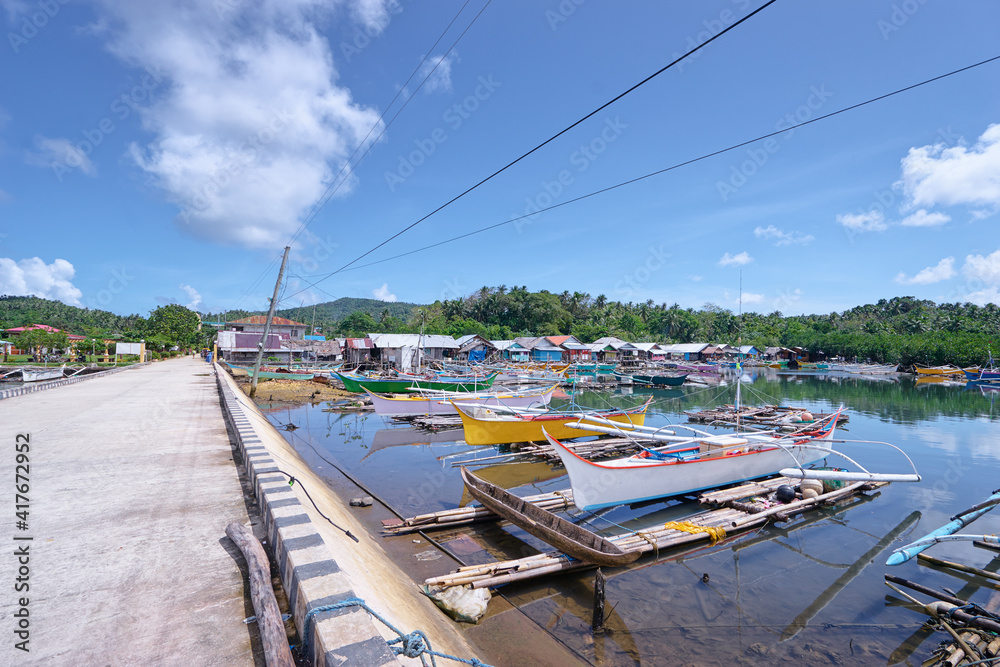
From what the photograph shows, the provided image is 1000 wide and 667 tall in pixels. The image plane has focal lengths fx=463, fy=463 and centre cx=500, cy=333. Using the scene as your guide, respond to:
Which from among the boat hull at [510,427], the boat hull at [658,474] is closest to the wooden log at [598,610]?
the boat hull at [658,474]

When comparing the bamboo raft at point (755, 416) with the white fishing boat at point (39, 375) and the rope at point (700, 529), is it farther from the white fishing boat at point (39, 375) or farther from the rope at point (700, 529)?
the white fishing boat at point (39, 375)

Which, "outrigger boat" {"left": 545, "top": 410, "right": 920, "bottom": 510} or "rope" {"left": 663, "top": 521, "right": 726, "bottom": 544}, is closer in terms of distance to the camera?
"rope" {"left": 663, "top": 521, "right": 726, "bottom": 544}

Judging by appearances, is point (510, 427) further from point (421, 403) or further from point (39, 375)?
point (39, 375)

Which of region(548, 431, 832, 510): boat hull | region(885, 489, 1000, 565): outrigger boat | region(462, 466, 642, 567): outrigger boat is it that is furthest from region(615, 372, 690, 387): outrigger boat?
region(462, 466, 642, 567): outrigger boat

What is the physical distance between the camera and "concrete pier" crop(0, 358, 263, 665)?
11.0ft

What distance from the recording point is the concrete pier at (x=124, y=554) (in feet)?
11.0

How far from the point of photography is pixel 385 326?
76375mm

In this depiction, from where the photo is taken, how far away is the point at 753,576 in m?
7.66

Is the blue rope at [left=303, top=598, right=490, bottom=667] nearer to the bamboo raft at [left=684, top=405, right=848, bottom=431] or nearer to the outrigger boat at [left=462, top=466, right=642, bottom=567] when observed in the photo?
the outrigger boat at [left=462, top=466, right=642, bottom=567]

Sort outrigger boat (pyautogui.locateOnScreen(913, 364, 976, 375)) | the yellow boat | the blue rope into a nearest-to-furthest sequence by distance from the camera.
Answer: the blue rope
the yellow boat
outrigger boat (pyautogui.locateOnScreen(913, 364, 976, 375))

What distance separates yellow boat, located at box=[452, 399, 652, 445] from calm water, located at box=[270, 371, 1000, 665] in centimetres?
90

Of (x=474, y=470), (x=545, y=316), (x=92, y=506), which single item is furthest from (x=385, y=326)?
(x=92, y=506)

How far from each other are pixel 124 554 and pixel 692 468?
970 centimetres

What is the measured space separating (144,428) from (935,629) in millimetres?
15461
